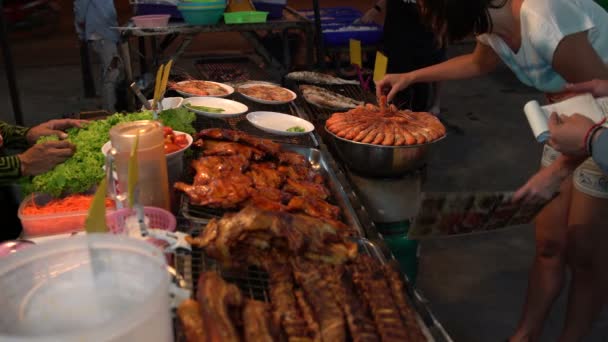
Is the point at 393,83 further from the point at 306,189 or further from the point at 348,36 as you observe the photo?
the point at 348,36

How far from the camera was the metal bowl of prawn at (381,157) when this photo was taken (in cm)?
304

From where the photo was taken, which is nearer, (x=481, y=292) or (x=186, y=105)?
(x=186, y=105)

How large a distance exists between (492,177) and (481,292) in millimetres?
2395

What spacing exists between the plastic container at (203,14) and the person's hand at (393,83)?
167 cm

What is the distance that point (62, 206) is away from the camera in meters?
2.27

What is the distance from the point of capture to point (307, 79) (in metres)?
4.51

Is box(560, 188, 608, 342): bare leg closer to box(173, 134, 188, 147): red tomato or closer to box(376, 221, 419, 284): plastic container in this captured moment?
box(376, 221, 419, 284): plastic container

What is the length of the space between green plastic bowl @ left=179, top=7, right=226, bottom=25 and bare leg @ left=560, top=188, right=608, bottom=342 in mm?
3132

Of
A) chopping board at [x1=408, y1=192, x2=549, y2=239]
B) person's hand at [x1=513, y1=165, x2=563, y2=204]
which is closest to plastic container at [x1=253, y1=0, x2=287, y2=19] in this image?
person's hand at [x1=513, y1=165, x2=563, y2=204]

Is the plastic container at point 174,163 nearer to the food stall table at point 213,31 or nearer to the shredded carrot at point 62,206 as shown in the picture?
the shredded carrot at point 62,206

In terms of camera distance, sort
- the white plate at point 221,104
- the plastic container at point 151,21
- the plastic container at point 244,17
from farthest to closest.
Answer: the plastic container at point 244,17
the plastic container at point 151,21
the white plate at point 221,104

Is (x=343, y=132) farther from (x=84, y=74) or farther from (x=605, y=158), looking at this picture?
(x=84, y=74)

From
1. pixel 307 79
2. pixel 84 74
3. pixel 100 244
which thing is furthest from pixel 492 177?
pixel 84 74

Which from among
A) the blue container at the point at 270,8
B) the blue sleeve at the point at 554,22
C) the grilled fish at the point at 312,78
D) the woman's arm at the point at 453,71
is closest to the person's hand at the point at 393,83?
the woman's arm at the point at 453,71
